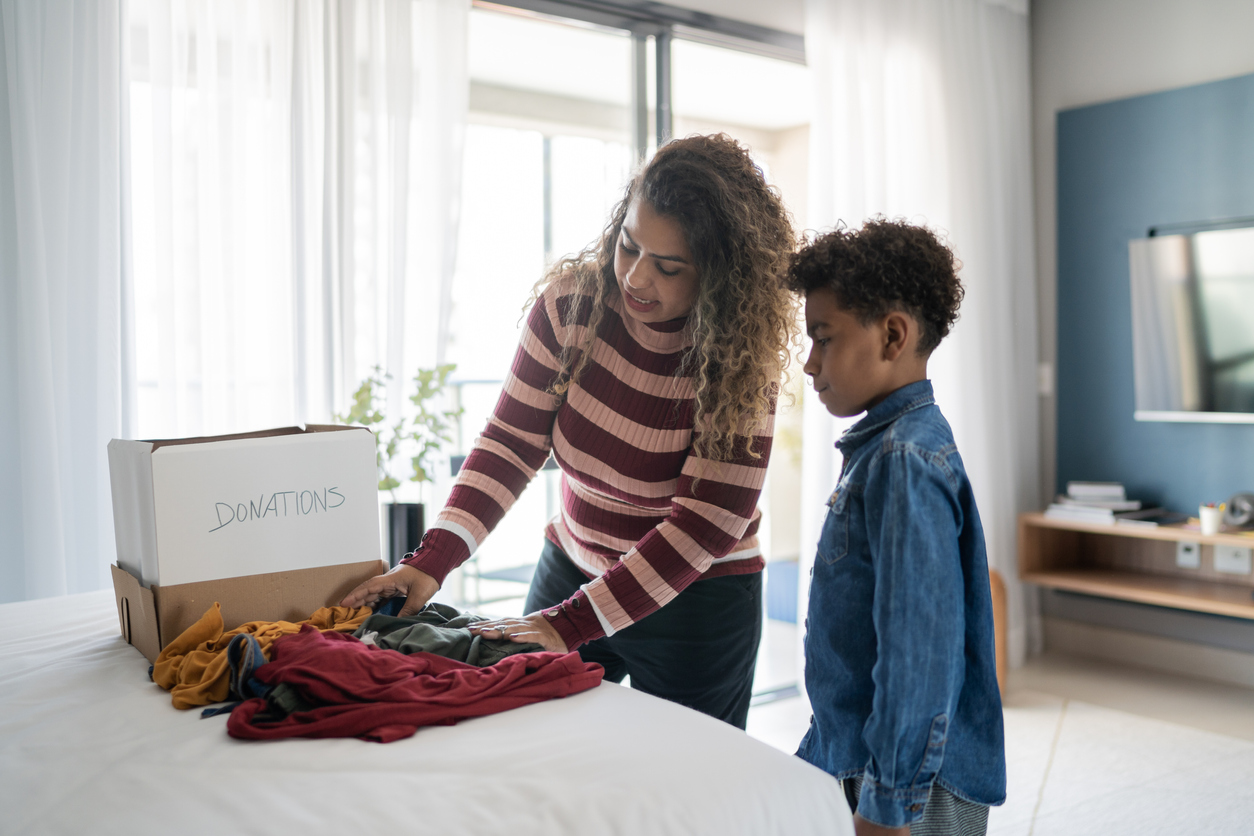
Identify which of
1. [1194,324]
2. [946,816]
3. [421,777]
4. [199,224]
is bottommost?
[946,816]

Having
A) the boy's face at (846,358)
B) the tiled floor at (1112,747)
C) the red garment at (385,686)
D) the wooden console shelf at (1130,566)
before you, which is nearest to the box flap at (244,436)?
the red garment at (385,686)

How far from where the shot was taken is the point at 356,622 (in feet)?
3.80

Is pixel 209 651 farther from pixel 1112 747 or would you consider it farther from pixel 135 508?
pixel 1112 747

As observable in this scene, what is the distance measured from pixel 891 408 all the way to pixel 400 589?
0.69 m

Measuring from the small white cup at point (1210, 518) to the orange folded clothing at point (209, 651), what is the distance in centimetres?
294

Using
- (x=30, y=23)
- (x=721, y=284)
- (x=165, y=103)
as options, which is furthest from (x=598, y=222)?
(x=721, y=284)

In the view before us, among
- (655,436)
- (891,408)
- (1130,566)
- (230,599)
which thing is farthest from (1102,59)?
(230,599)

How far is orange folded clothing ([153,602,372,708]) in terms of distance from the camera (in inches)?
38.9

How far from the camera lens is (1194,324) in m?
3.25

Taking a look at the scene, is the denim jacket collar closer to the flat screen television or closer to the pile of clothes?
the pile of clothes

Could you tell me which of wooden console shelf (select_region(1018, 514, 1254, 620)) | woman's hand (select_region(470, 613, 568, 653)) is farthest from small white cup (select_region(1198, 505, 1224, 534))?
woman's hand (select_region(470, 613, 568, 653))

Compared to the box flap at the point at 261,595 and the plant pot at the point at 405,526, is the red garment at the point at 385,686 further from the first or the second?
the plant pot at the point at 405,526

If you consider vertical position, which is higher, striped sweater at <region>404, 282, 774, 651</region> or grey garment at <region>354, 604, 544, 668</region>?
striped sweater at <region>404, 282, 774, 651</region>

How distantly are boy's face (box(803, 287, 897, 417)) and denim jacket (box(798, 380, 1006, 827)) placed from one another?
31mm
